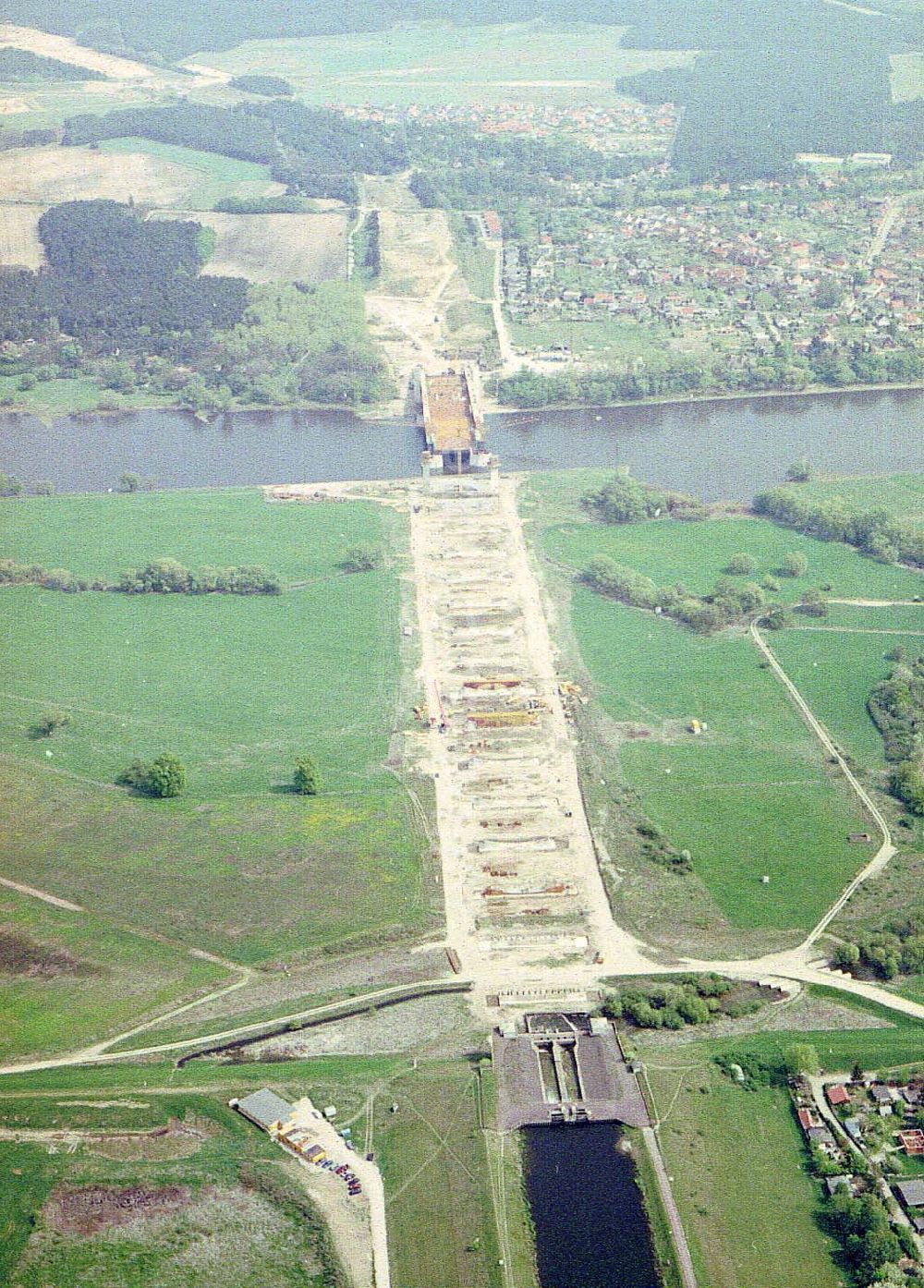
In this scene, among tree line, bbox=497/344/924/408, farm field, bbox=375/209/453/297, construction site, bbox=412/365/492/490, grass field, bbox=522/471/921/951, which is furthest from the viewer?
farm field, bbox=375/209/453/297

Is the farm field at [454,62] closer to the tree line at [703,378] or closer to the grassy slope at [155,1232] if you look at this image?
the tree line at [703,378]

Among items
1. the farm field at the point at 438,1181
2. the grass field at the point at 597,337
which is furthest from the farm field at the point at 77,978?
the grass field at the point at 597,337

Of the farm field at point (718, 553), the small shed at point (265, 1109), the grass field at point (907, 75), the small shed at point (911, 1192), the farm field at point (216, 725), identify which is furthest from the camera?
the grass field at point (907, 75)

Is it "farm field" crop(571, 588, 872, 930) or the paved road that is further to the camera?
"farm field" crop(571, 588, 872, 930)

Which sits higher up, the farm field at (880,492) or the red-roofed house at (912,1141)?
the farm field at (880,492)

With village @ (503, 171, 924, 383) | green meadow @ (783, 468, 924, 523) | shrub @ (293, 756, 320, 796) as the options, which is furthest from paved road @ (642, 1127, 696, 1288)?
village @ (503, 171, 924, 383)

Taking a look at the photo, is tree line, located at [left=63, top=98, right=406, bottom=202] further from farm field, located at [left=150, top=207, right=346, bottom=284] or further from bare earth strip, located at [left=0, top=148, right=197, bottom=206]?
farm field, located at [left=150, top=207, right=346, bottom=284]

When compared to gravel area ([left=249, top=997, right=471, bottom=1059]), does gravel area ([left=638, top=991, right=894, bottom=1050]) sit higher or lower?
lower
